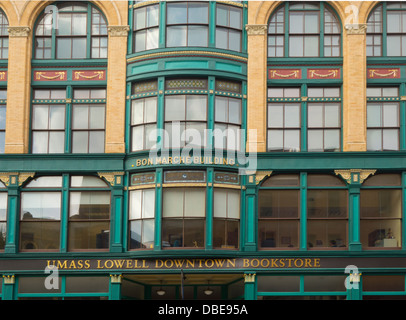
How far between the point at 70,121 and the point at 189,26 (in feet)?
22.3

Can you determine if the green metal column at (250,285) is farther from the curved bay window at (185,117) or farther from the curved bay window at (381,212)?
the curved bay window at (185,117)

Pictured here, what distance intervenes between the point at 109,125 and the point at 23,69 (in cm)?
468

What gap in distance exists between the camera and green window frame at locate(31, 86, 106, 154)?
3741 cm

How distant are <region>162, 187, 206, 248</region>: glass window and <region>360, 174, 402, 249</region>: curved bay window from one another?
7.05 m

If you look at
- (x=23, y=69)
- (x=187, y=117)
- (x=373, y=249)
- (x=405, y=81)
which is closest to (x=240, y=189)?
(x=187, y=117)

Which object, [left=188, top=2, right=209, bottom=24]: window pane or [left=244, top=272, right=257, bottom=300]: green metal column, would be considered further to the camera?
[left=188, top=2, right=209, bottom=24]: window pane

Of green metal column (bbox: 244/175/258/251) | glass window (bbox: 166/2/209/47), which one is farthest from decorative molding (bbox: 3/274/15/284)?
glass window (bbox: 166/2/209/47)

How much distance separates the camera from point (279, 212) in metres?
36.5

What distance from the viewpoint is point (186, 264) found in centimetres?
3538

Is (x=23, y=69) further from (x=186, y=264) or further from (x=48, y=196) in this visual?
(x=186, y=264)

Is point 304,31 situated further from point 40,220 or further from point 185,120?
point 40,220

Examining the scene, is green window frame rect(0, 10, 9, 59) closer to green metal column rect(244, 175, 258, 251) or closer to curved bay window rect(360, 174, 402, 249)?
green metal column rect(244, 175, 258, 251)

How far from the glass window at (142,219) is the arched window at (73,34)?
6.79 meters

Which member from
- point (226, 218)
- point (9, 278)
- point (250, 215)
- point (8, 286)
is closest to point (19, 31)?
point (9, 278)
